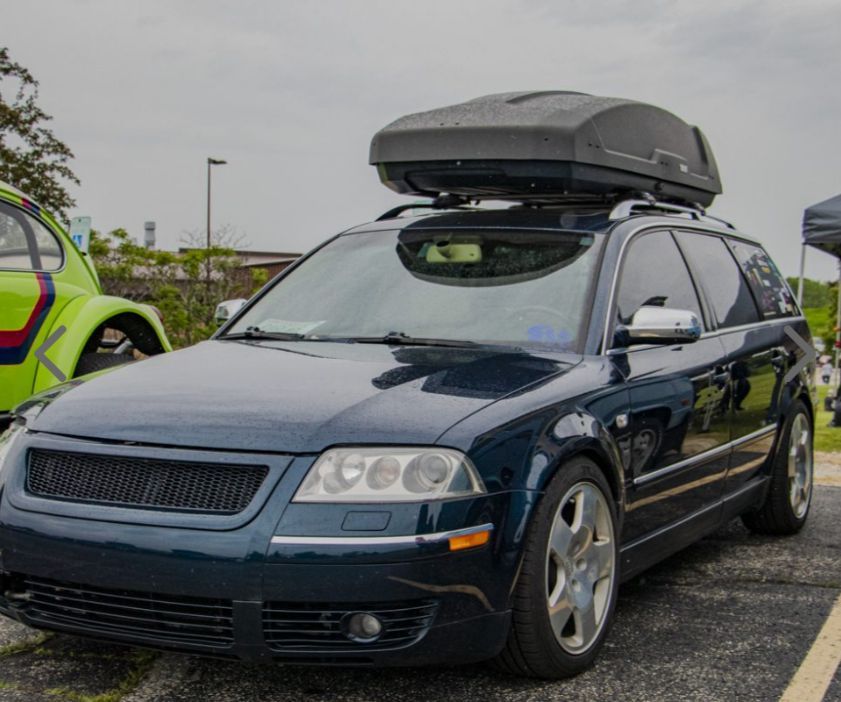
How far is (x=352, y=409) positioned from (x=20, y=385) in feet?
12.1

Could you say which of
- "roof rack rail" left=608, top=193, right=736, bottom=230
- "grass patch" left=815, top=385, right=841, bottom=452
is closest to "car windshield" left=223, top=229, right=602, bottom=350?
"roof rack rail" left=608, top=193, right=736, bottom=230

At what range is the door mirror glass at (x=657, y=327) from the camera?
13.8ft

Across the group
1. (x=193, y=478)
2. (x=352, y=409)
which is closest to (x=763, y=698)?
(x=352, y=409)

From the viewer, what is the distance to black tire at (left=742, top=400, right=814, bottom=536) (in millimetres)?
5914

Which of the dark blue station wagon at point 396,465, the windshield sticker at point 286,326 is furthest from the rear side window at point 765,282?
the windshield sticker at point 286,326

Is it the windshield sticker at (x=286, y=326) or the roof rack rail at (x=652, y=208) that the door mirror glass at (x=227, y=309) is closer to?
the windshield sticker at (x=286, y=326)

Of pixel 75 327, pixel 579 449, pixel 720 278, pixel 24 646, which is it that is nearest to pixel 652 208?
pixel 720 278

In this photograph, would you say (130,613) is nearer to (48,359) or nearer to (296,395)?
(296,395)

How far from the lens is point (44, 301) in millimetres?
6758

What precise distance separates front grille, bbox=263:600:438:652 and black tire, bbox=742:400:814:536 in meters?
3.14

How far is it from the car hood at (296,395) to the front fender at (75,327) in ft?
8.74

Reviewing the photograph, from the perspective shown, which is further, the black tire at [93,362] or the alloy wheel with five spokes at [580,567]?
the black tire at [93,362]

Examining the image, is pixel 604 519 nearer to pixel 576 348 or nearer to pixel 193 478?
pixel 576 348

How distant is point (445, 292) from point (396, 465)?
53.2 inches
